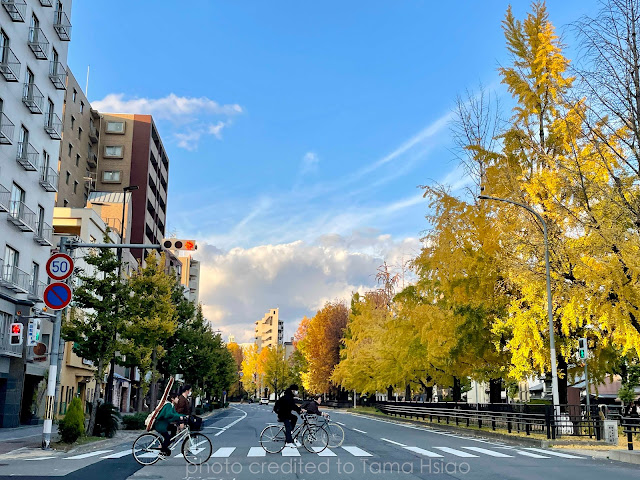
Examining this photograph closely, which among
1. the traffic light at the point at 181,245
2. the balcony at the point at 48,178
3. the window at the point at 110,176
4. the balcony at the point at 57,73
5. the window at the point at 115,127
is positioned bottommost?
the traffic light at the point at 181,245

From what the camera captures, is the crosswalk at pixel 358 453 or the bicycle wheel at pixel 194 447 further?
the crosswalk at pixel 358 453

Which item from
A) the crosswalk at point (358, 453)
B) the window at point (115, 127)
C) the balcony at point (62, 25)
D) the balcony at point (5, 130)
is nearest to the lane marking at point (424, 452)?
the crosswalk at point (358, 453)

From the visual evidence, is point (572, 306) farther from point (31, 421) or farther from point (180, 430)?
point (31, 421)

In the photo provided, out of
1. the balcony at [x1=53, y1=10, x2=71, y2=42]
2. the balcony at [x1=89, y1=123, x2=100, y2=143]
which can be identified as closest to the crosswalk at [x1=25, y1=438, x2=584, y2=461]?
the balcony at [x1=53, y1=10, x2=71, y2=42]

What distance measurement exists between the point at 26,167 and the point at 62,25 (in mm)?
10279

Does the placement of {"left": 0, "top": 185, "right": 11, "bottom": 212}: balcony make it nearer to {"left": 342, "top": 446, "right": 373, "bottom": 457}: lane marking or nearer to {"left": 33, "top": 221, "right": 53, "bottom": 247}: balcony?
{"left": 33, "top": 221, "right": 53, "bottom": 247}: balcony

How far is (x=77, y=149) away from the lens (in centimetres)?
6894

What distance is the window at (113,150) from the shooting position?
77188 mm

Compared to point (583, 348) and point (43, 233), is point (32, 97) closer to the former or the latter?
point (43, 233)

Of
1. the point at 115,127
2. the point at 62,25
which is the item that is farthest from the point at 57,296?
the point at 115,127

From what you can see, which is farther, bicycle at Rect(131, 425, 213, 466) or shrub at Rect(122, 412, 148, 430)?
shrub at Rect(122, 412, 148, 430)

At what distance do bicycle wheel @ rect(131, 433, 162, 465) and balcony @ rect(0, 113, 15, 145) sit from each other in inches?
846

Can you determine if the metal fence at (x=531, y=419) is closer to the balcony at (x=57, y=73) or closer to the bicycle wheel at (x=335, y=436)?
the bicycle wheel at (x=335, y=436)

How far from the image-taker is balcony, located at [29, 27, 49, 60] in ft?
116
